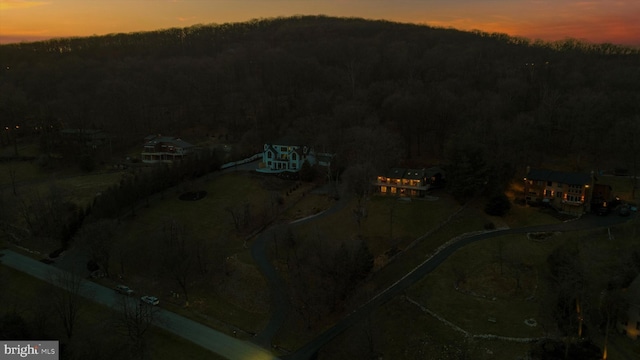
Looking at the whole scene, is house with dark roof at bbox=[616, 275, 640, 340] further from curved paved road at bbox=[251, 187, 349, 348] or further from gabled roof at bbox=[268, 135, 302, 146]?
gabled roof at bbox=[268, 135, 302, 146]

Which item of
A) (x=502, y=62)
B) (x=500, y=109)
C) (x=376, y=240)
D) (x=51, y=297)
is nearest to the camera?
(x=51, y=297)

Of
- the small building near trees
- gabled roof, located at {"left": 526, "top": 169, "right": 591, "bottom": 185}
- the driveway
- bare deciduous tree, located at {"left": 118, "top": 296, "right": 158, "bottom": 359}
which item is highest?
gabled roof, located at {"left": 526, "top": 169, "right": 591, "bottom": 185}

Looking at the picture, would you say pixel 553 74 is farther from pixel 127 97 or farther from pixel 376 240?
pixel 127 97

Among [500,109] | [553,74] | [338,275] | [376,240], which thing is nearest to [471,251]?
[376,240]

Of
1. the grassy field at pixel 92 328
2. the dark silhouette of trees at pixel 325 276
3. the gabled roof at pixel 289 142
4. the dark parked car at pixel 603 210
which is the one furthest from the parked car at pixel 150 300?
the dark parked car at pixel 603 210

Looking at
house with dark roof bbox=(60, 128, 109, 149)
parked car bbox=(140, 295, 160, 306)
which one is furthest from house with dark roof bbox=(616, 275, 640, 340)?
house with dark roof bbox=(60, 128, 109, 149)

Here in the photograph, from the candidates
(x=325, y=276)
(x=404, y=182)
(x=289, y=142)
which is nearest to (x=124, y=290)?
(x=325, y=276)
